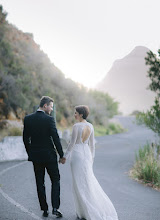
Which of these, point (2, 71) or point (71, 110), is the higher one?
point (2, 71)

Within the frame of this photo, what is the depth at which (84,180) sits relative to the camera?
5684 mm

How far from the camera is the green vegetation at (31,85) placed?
1076 inches

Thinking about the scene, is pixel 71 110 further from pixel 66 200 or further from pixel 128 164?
pixel 66 200

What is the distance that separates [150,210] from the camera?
6.92 m

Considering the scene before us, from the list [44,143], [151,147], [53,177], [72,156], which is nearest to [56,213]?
[53,177]

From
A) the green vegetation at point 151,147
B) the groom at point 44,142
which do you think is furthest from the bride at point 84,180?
the green vegetation at point 151,147

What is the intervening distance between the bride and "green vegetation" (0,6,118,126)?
20.0 metres

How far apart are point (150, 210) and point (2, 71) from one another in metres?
22.4

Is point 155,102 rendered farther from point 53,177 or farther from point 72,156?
point 53,177

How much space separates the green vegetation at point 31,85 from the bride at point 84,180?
2005cm

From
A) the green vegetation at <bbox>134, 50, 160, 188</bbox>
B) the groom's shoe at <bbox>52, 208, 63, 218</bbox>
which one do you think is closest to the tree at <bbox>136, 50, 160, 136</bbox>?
the green vegetation at <bbox>134, 50, 160, 188</bbox>

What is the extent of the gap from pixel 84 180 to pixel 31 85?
2717cm

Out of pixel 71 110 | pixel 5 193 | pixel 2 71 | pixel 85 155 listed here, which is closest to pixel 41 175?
pixel 85 155

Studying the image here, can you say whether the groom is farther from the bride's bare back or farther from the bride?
the bride's bare back
